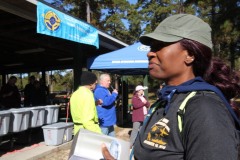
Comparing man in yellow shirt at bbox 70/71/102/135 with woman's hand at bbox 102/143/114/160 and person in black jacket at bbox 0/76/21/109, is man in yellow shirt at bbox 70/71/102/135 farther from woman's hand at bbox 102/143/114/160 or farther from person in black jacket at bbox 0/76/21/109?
person in black jacket at bbox 0/76/21/109

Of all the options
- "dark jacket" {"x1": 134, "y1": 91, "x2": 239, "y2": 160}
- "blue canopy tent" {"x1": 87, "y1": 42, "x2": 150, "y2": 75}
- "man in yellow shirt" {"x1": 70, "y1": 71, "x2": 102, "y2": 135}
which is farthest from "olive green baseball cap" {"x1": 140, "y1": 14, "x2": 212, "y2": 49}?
"blue canopy tent" {"x1": 87, "y1": 42, "x2": 150, "y2": 75}

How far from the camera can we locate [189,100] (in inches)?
47.6

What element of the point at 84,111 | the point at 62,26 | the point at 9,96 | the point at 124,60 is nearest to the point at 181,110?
the point at 84,111

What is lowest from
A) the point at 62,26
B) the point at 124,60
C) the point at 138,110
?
the point at 138,110

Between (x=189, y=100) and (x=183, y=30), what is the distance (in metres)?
0.30

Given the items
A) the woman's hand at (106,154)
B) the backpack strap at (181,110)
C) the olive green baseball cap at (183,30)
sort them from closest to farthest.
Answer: the backpack strap at (181,110) < the olive green baseball cap at (183,30) < the woman's hand at (106,154)

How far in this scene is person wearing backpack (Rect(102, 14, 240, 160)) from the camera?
1.08 m

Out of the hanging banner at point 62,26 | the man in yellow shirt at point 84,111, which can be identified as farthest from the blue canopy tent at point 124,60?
the man in yellow shirt at point 84,111

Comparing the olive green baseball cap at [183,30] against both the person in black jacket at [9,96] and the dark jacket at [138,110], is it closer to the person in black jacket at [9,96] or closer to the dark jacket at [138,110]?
the dark jacket at [138,110]

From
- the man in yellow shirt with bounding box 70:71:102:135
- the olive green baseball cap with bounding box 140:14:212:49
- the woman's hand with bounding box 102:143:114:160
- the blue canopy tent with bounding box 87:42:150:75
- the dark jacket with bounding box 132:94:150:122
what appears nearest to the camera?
the olive green baseball cap with bounding box 140:14:212:49

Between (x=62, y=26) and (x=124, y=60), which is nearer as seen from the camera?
(x=62, y=26)

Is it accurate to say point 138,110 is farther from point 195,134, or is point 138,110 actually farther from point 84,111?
point 195,134

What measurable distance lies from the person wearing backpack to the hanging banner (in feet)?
19.5

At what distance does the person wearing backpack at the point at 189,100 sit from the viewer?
3.53 feet
